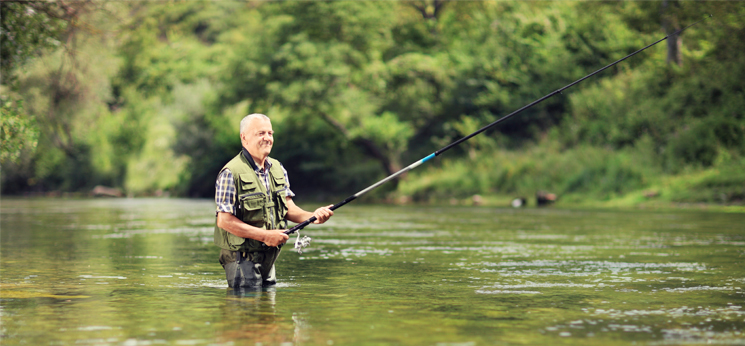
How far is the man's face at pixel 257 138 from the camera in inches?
292

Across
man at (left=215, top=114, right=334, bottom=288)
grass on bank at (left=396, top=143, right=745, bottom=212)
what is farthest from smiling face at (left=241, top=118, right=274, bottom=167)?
grass on bank at (left=396, top=143, right=745, bottom=212)

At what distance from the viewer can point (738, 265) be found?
9.93 meters

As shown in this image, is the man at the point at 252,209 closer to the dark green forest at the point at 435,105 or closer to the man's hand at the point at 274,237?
the man's hand at the point at 274,237

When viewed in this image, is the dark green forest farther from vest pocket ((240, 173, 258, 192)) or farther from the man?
vest pocket ((240, 173, 258, 192))

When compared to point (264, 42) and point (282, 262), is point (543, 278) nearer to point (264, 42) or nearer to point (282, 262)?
point (282, 262)

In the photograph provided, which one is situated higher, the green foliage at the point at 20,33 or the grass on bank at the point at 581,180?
the green foliage at the point at 20,33

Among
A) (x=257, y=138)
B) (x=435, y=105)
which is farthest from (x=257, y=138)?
(x=435, y=105)

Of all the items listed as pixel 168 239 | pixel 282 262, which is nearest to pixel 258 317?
pixel 282 262

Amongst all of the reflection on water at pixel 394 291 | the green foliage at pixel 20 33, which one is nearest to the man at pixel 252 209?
the reflection on water at pixel 394 291

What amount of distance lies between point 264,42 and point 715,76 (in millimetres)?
18349

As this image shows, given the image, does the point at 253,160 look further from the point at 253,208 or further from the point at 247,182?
the point at 253,208

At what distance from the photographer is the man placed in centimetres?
725

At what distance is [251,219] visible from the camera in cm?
737

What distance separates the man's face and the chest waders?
0.40 ft
